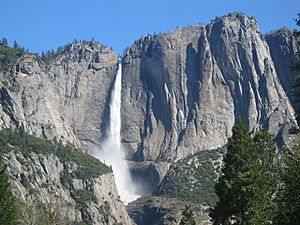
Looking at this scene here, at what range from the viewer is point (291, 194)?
41.2 meters

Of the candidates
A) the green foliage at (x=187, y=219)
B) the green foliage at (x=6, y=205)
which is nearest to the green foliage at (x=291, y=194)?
the green foliage at (x=6, y=205)

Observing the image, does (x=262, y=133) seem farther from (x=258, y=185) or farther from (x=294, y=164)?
(x=294, y=164)

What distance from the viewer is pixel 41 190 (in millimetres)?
198000

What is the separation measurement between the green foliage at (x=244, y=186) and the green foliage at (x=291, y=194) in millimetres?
8370

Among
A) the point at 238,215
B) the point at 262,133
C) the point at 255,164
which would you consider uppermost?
the point at 262,133

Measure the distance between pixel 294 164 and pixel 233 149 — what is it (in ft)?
47.4

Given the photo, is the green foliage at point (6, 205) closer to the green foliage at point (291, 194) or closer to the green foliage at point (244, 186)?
the green foliage at point (244, 186)

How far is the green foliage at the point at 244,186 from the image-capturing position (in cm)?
5172

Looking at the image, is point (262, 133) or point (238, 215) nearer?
point (238, 215)

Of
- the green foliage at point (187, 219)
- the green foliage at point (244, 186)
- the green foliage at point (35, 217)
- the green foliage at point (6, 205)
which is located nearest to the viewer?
the green foliage at point (244, 186)

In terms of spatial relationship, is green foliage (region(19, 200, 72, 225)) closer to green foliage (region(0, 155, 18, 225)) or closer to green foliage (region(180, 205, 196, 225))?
green foliage (region(180, 205, 196, 225))

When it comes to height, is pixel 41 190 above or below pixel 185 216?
above

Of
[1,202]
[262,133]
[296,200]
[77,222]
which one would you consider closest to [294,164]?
[296,200]

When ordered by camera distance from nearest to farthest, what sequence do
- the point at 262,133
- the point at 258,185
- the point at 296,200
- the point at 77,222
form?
the point at 296,200, the point at 258,185, the point at 262,133, the point at 77,222
